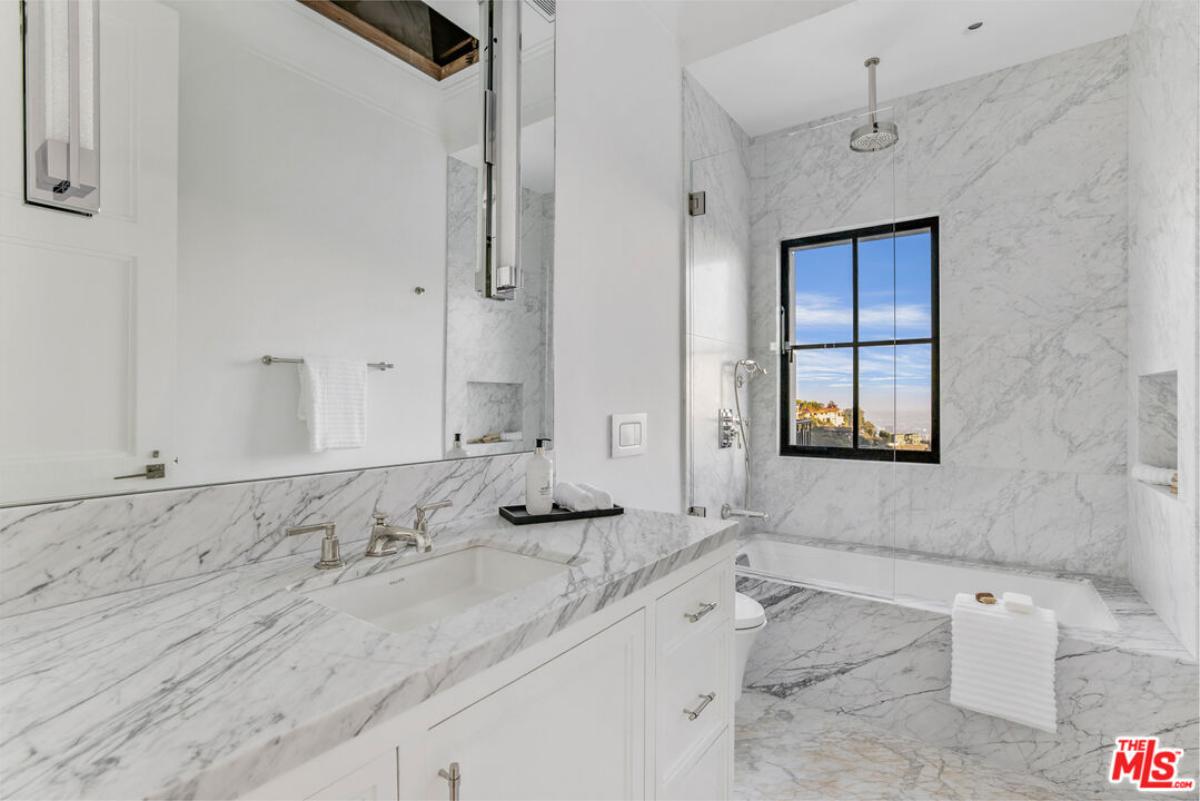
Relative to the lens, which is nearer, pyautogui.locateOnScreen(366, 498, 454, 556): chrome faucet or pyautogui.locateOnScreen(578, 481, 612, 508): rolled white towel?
pyautogui.locateOnScreen(366, 498, 454, 556): chrome faucet

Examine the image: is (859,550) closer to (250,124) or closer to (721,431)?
(721,431)

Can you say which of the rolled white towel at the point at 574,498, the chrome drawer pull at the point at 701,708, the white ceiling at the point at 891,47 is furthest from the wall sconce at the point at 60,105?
the white ceiling at the point at 891,47

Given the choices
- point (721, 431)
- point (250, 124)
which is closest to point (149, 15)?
point (250, 124)

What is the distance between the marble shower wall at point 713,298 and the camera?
8.11 feet

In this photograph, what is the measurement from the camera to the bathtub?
2.26 metres

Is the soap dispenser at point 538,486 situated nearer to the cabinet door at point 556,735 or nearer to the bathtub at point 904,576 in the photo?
the cabinet door at point 556,735

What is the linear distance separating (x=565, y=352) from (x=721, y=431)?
115 cm

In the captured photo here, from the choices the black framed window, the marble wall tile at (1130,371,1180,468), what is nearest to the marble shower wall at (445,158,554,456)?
the black framed window

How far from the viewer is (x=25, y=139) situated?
781 mm

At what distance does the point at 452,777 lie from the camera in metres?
0.68

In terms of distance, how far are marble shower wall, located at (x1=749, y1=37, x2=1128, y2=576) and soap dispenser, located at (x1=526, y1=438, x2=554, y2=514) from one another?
1.55 m

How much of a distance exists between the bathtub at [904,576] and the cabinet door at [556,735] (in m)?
1.56

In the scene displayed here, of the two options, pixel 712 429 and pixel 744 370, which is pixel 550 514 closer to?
pixel 712 429

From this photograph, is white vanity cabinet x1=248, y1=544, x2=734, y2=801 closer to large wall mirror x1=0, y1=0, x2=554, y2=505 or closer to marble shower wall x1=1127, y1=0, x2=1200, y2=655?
large wall mirror x1=0, y1=0, x2=554, y2=505
